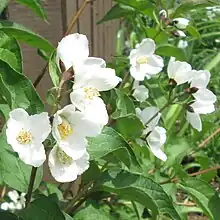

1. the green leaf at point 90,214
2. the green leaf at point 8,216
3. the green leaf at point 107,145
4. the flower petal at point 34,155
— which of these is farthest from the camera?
the green leaf at point 90,214

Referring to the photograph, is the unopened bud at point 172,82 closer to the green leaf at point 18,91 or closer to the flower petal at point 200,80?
the flower petal at point 200,80

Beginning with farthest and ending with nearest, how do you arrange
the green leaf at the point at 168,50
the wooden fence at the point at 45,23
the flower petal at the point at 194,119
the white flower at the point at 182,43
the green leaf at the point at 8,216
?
1. the white flower at the point at 182,43
2. the wooden fence at the point at 45,23
3. the green leaf at the point at 168,50
4. the flower petal at the point at 194,119
5. the green leaf at the point at 8,216

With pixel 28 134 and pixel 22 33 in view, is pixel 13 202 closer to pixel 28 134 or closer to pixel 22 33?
pixel 22 33

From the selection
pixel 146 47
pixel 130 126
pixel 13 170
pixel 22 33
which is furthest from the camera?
pixel 146 47

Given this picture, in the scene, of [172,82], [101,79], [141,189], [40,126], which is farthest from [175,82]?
[40,126]

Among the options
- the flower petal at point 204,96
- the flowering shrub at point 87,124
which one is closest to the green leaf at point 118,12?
the flowering shrub at point 87,124

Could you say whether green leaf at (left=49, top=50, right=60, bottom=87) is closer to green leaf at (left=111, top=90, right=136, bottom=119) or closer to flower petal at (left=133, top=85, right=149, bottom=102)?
green leaf at (left=111, top=90, right=136, bottom=119)

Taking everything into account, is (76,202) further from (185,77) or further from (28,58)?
(28,58)
